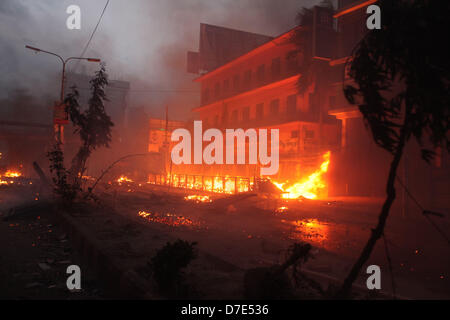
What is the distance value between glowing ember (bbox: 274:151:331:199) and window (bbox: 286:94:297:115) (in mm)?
9147

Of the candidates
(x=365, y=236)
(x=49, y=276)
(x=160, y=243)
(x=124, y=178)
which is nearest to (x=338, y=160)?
(x=365, y=236)

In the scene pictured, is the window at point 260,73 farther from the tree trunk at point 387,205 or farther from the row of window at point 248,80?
the tree trunk at point 387,205

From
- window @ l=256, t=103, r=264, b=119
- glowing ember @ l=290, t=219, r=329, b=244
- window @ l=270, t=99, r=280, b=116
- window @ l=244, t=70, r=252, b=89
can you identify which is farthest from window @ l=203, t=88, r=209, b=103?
glowing ember @ l=290, t=219, r=329, b=244

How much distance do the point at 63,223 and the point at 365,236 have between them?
27.6ft

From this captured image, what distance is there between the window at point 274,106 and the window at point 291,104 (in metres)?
1.44

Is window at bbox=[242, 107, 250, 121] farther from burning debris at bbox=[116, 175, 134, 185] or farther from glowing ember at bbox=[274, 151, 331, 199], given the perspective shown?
glowing ember at bbox=[274, 151, 331, 199]

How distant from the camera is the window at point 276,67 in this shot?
30.6 meters

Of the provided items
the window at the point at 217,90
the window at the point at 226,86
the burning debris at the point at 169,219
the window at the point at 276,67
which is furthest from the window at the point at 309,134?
the burning debris at the point at 169,219

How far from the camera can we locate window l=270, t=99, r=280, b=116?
30519 mm

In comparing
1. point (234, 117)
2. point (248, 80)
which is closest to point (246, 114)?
point (234, 117)

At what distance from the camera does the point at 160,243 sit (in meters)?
6.47

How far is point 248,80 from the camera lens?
116 ft

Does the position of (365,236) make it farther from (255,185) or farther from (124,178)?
(124,178)

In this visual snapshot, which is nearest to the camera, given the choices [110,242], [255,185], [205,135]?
[110,242]
